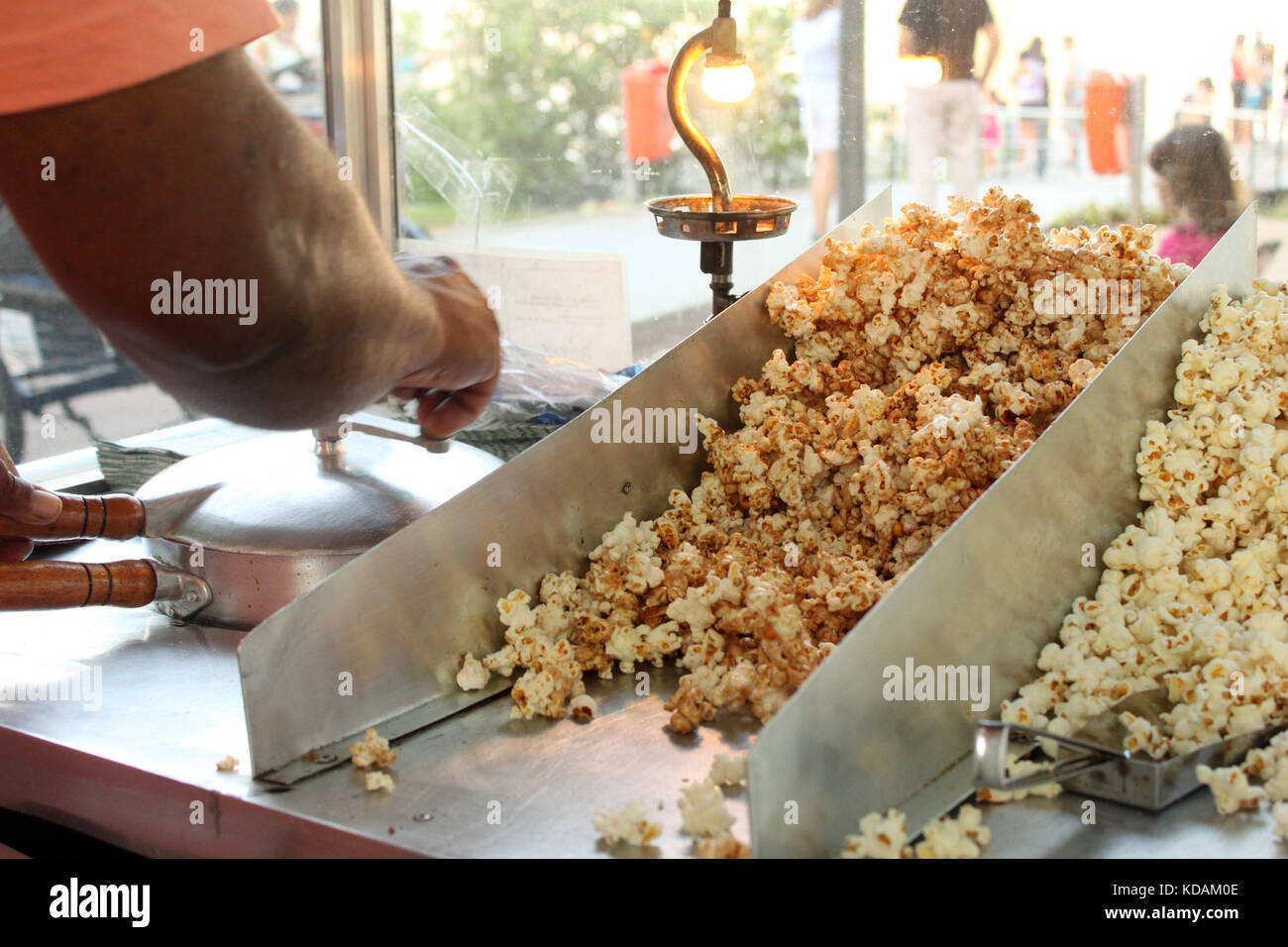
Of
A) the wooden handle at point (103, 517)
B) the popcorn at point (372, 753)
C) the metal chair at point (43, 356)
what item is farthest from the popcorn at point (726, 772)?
the metal chair at point (43, 356)

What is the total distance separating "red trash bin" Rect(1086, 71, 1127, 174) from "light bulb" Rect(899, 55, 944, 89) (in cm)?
25

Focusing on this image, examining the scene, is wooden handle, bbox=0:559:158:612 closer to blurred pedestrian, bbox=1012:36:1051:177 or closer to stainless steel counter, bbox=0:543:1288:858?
stainless steel counter, bbox=0:543:1288:858

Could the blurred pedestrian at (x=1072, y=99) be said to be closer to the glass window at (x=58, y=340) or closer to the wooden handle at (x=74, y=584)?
the glass window at (x=58, y=340)

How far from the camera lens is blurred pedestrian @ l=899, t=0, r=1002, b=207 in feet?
5.57

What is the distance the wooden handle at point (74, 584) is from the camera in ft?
3.51

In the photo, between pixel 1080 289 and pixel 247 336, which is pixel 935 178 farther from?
pixel 247 336

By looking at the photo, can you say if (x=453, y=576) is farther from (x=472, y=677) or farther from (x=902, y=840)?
(x=902, y=840)

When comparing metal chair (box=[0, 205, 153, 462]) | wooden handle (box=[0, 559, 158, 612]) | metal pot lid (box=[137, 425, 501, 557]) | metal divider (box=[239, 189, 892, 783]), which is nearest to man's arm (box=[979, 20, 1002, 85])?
metal divider (box=[239, 189, 892, 783])

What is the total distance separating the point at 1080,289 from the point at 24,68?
3.03ft

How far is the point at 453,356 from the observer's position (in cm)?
96

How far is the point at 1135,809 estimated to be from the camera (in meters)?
0.84

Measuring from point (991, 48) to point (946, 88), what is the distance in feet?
0.28

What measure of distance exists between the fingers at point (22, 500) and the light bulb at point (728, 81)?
2.63 ft
